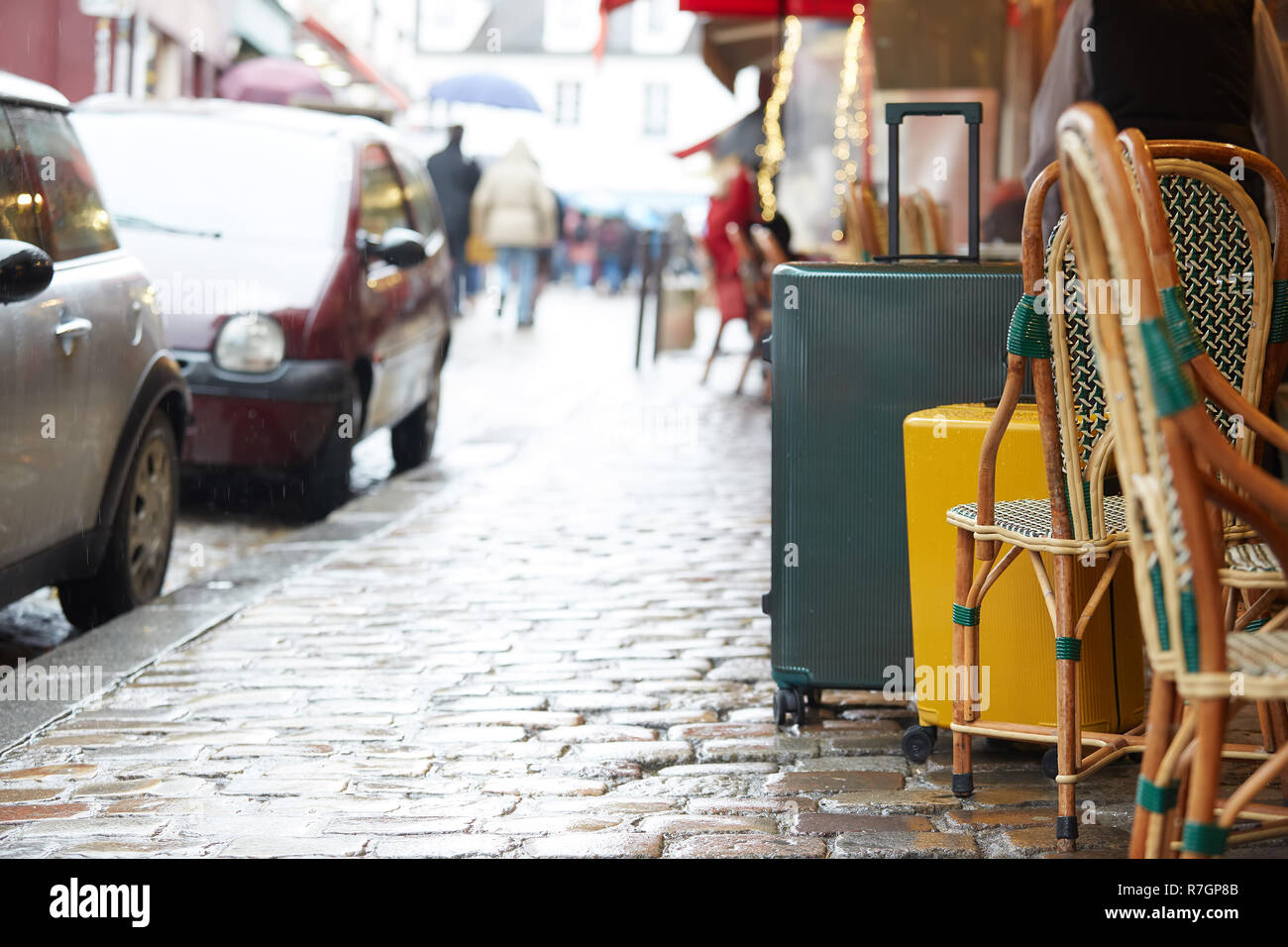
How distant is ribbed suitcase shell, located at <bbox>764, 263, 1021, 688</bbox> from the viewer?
167 inches

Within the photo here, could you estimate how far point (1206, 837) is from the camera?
90.3 inches

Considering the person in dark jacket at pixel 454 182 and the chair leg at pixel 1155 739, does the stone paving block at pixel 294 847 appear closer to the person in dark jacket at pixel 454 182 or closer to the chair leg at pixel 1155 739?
the chair leg at pixel 1155 739

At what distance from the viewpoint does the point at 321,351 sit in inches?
305

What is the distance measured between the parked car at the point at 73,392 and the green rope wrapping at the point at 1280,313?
3.27 meters

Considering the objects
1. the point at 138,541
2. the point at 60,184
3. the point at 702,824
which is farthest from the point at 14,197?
the point at 702,824

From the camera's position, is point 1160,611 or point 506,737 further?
point 506,737

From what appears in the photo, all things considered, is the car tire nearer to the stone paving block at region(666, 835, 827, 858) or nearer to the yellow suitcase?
the yellow suitcase

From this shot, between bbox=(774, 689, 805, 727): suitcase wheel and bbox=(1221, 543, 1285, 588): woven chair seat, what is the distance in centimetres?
172

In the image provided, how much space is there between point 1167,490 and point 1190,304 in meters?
1.49

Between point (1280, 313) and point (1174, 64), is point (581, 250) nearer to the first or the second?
point (1174, 64)

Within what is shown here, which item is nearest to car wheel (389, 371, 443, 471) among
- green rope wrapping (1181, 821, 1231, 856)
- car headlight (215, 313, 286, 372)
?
car headlight (215, 313, 286, 372)

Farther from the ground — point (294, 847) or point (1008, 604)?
point (1008, 604)

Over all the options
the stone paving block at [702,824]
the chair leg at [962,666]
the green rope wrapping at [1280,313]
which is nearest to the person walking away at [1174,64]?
the green rope wrapping at [1280,313]
